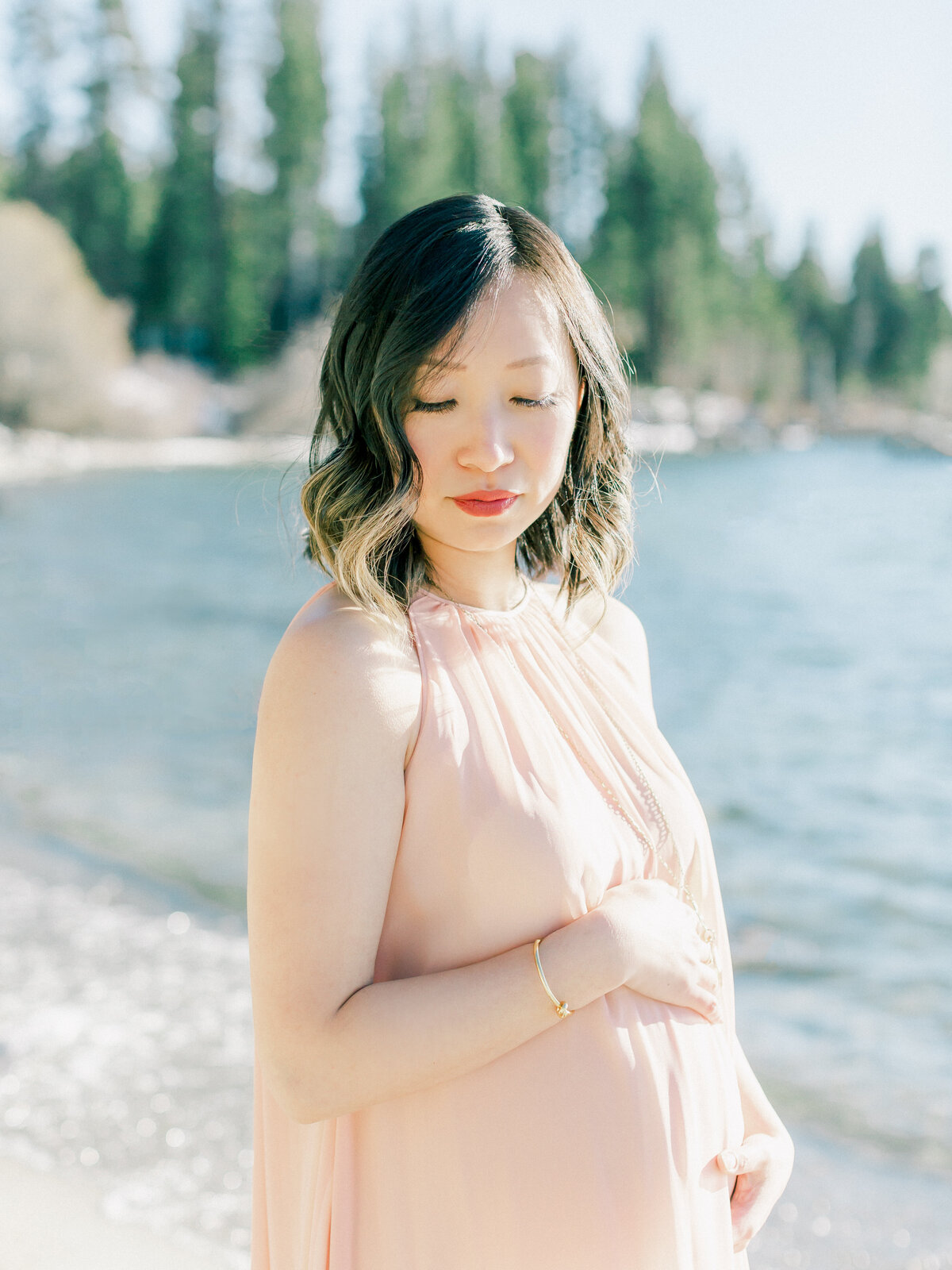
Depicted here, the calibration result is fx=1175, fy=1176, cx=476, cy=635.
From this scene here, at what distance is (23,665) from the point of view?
42.3 ft

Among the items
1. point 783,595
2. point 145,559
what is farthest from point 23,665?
point 783,595

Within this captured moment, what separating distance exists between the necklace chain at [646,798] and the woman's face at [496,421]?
0.15 metres

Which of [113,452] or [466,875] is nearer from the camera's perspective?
[466,875]

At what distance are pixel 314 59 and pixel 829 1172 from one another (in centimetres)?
4920

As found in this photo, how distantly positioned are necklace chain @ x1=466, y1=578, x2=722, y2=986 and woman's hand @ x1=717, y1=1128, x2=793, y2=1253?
0.22m

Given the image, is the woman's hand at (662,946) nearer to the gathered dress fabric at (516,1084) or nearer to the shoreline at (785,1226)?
the gathered dress fabric at (516,1084)

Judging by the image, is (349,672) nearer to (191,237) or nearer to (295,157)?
(191,237)

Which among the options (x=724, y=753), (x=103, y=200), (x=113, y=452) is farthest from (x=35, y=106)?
(x=724, y=753)

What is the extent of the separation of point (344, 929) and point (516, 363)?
2.28ft

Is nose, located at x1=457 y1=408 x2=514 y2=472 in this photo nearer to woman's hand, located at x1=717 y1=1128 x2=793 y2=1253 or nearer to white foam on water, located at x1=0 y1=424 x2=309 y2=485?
woman's hand, located at x1=717 y1=1128 x2=793 y2=1253

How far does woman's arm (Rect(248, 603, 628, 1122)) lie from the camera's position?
1273 millimetres

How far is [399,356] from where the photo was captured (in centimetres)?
141

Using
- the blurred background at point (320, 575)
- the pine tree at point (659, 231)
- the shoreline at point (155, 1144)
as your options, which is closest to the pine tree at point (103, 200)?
the blurred background at point (320, 575)

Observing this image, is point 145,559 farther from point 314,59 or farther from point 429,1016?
point 314,59
